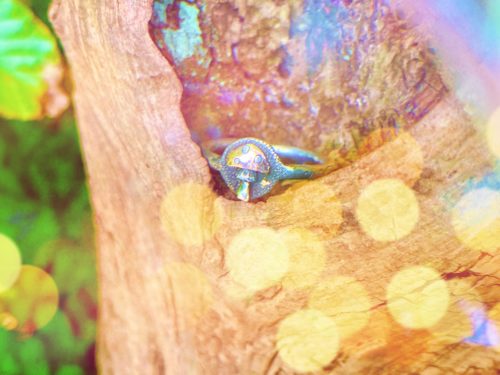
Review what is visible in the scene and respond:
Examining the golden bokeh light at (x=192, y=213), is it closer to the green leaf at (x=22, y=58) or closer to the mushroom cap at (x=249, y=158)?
the mushroom cap at (x=249, y=158)

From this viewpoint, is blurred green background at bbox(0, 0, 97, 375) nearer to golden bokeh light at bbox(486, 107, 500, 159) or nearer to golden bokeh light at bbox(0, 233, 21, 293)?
golden bokeh light at bbox(0, 233, 21, 293)

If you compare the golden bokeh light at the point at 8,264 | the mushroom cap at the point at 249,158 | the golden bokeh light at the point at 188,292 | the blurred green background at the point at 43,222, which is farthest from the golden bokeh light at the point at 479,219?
the golden bokeh light at the point at 8,264

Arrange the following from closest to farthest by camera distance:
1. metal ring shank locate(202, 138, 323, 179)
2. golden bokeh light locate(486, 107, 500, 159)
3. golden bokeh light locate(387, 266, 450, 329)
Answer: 1. golden bokeh light locate(486, 107, 500, 159)
2. golden bokeh light locate(387, 266, 450, 329)
3. metal ring shank locate(202, 138, 323, 179)

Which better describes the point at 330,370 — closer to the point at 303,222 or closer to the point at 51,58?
the point at 303,222

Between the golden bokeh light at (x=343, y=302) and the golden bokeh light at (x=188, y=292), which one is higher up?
the golden bokeh light at (x=188, y=292)

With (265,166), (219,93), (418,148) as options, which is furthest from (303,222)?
(219,93)

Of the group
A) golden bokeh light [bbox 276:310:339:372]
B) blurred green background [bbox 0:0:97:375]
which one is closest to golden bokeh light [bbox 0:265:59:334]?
blurred green background [bbox 0:0:97:375]
